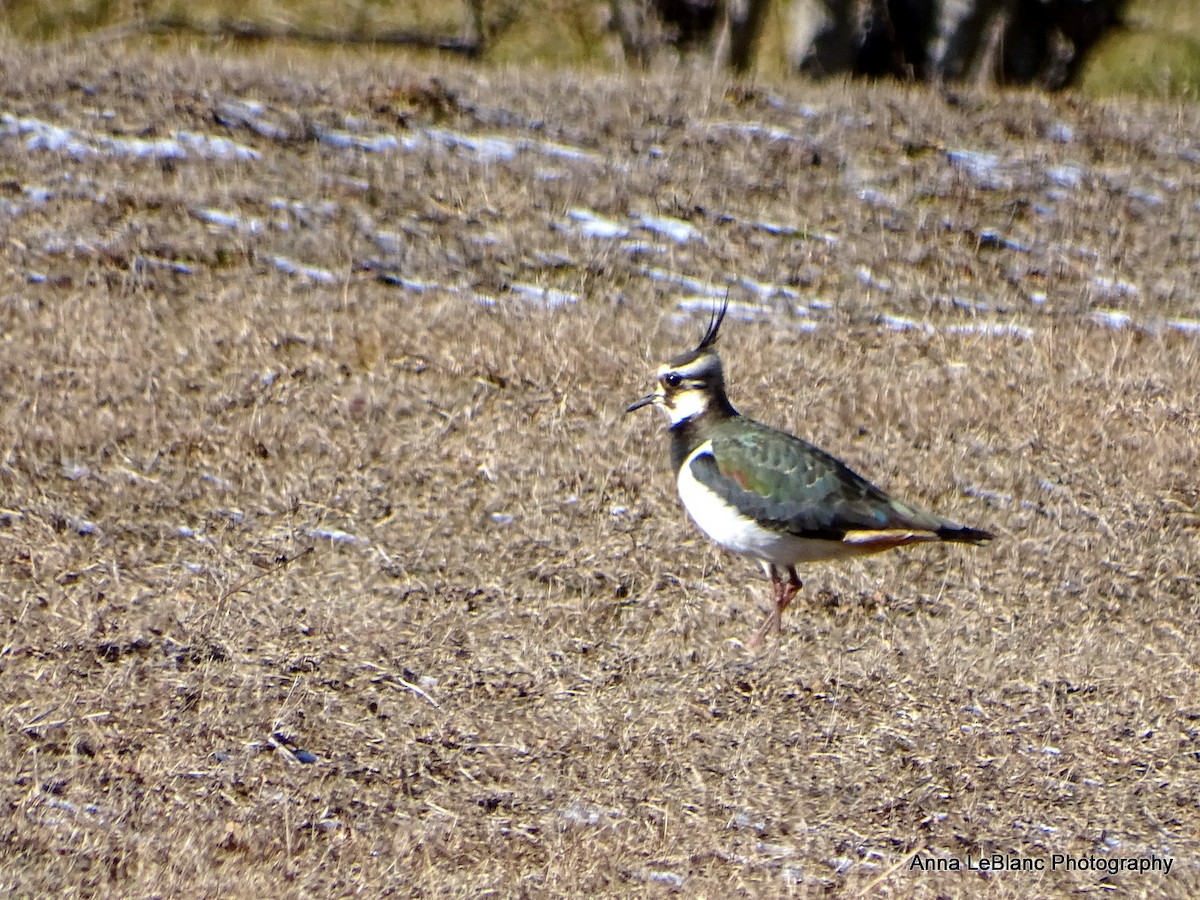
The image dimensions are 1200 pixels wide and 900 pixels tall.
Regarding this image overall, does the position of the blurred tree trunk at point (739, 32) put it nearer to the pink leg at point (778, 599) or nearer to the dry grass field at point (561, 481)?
the dry grass field at point (561, 481)

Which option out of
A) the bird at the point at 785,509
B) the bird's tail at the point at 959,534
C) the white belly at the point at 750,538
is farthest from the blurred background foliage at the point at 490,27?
the bird's tail at the point at 959,534

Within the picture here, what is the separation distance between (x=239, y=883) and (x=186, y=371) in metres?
4.58

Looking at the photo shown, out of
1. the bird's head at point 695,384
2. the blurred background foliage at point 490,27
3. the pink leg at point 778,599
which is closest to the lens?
the pink leg at point 778,599

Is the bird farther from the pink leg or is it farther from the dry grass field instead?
the dry grass field

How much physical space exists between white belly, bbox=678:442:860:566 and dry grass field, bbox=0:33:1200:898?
0.40 m

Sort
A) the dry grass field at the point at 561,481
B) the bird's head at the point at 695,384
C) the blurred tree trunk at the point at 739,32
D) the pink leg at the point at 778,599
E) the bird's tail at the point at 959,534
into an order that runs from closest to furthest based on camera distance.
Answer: the dry grass field at the point at 561,481 < the bird's tail at the point at 959,534 < the pink leg at the point at 778,599 < the bird's head at the point at 695,384 < the blurred tree trunk at the point at 739,32

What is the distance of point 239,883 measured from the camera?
4984 mm

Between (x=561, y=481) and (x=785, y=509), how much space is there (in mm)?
1763

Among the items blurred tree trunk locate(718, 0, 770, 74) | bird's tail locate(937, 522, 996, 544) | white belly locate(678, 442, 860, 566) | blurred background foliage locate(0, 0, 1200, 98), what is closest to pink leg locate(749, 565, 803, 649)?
white belly locate(678, 442, 860, 566)

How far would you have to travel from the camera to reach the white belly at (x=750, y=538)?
6891 millimetres

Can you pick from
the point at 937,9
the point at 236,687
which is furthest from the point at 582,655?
Answer: the point at 937,9

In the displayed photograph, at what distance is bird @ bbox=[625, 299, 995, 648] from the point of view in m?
6.84

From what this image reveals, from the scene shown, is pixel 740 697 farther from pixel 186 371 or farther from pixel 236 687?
pixel 186 371

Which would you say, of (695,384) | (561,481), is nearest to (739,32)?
(561,481)
